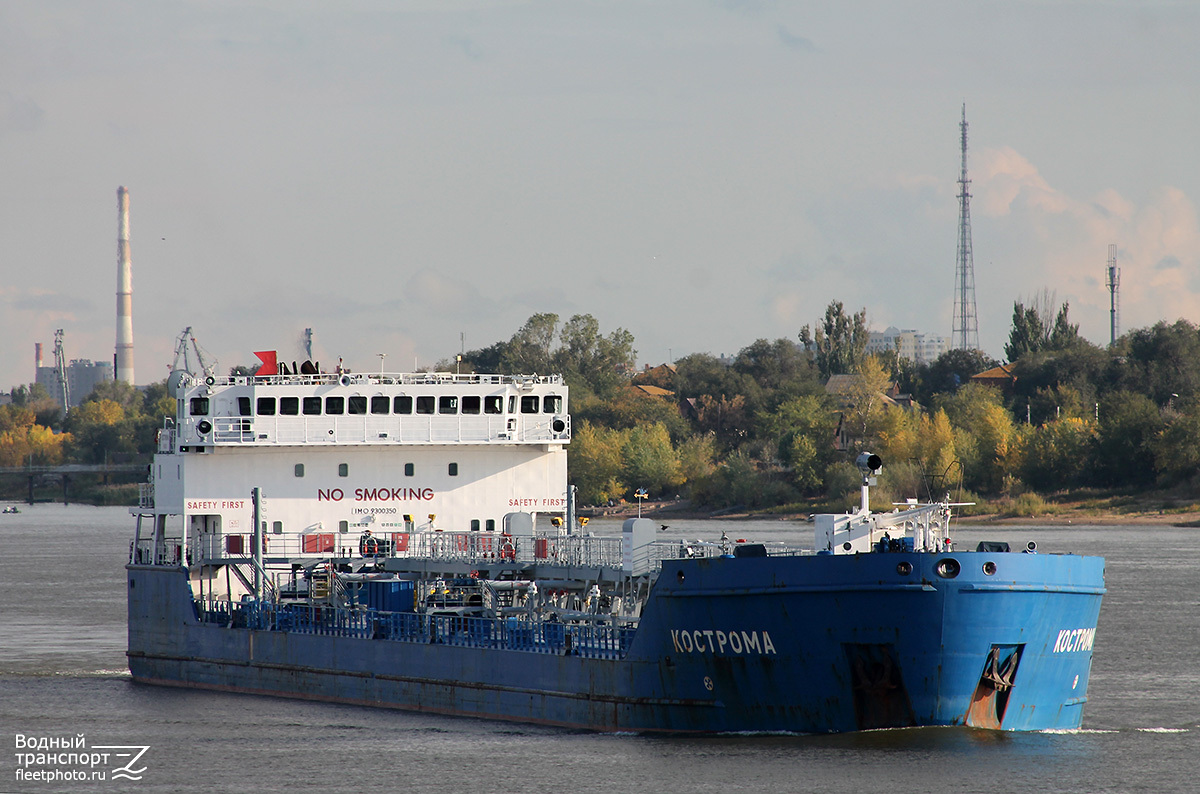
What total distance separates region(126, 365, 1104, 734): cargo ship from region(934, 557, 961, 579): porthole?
0.03 m

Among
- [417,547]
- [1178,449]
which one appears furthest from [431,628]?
[1178,449]

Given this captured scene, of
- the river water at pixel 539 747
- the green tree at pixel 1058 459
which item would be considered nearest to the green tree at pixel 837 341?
the green tree at pixel 1058 459

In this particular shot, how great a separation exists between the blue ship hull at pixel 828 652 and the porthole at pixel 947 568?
0.04 metres

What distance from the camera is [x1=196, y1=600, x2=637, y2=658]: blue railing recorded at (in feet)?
99.5

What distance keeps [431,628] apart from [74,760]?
299 inches

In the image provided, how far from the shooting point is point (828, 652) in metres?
26.2

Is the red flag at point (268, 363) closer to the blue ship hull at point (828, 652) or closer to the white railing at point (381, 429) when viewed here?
the white railing at point (381, 429)

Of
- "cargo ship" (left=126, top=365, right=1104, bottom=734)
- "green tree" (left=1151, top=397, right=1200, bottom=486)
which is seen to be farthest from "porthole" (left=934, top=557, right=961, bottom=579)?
"green tree" (left=1151, top=397, right=1200, bottom=486)

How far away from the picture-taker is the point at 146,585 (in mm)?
40281

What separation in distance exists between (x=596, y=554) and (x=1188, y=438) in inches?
3051

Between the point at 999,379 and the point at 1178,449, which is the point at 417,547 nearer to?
the point at 1178,449

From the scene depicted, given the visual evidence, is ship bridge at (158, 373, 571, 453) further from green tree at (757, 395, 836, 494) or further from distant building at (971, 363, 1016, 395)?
distant building at (971, 363, 1016, 395)

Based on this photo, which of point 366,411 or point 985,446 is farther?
point 985,446

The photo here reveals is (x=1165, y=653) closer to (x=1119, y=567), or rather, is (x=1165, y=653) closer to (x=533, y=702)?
(x=533, y=702)
